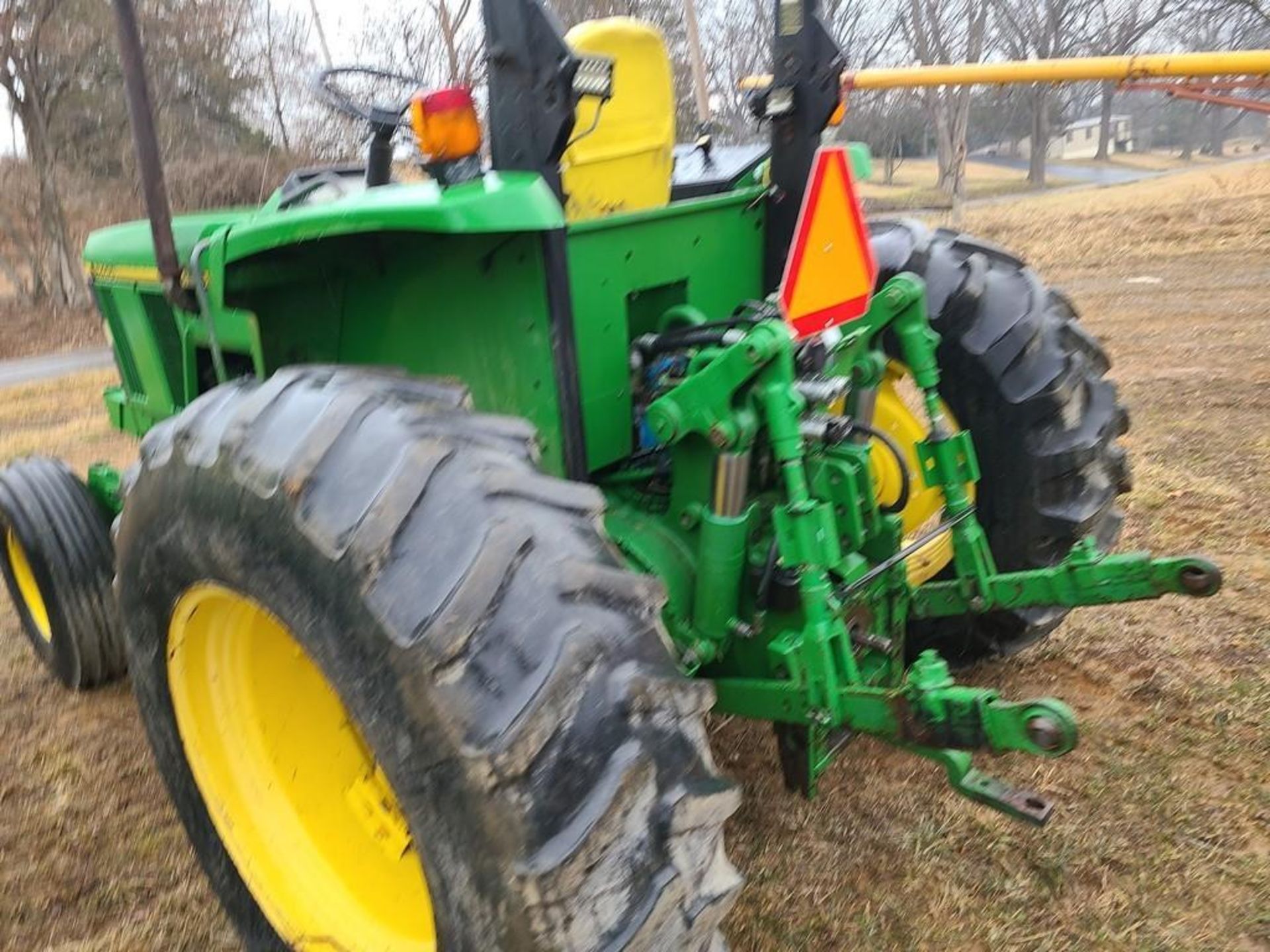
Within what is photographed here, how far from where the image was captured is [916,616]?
2436 mm

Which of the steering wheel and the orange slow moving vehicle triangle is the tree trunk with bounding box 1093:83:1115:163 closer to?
the steering wheel

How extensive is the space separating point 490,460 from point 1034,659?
229cm

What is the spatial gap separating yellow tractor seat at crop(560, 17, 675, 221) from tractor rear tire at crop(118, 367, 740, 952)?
→ 65 cm

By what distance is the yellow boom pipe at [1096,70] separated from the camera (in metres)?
7.36

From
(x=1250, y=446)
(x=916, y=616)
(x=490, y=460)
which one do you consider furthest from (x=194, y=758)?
(x=1250, y=446)

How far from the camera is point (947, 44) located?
23422 mm

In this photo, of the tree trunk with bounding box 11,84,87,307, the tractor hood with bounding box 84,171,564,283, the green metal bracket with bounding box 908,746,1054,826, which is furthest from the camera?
the tree trunk with bounding box 11,84,87,307

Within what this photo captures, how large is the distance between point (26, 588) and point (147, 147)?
2174 mm

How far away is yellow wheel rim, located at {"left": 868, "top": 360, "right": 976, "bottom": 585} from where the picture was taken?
2717 mm

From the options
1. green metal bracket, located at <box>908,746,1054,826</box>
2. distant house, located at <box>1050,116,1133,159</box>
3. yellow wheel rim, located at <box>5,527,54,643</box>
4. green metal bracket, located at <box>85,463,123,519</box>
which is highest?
green metal bracket, located at <box>85,463,123,519</box>

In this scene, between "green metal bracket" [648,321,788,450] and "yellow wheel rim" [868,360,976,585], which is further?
"yellow wheel rim" [868,360,976,585]

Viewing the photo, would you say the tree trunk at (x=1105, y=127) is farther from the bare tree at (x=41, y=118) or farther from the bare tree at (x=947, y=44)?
the bare tree at (x=41, y=118)

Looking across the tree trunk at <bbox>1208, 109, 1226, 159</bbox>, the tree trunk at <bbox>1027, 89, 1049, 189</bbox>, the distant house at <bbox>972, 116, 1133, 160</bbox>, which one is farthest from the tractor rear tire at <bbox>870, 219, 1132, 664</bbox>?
the distant house at <bbox>972, 116, 1133, 160</bbox>

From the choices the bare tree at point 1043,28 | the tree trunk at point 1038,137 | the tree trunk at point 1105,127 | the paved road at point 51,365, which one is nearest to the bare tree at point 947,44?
the bare tree at point 1043,28
